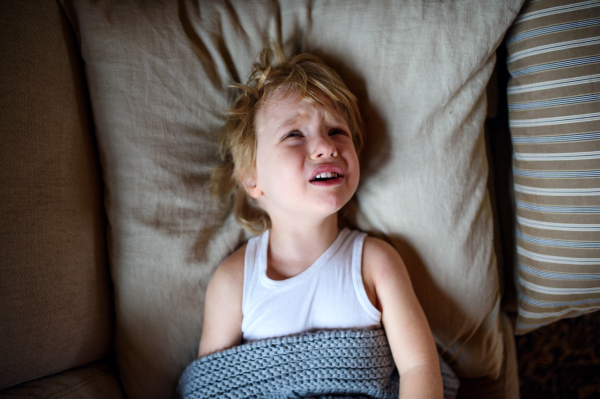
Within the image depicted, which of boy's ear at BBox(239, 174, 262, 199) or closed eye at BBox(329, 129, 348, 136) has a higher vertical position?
closed eye at BBox(329, 129, 348, 136)

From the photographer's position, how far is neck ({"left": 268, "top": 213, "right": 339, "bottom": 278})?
92cm

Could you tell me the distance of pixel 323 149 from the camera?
76 cm

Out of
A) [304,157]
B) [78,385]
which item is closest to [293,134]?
[304,157]

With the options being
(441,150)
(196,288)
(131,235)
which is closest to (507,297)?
(441,150)

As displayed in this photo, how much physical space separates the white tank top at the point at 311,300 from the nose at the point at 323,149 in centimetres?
28

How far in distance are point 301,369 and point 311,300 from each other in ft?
0.53

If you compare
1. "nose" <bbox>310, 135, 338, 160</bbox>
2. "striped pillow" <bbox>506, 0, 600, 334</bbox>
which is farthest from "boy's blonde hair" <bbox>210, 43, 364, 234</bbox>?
"striped pillow" <bbox>506, 0, 600, 334</bbox>

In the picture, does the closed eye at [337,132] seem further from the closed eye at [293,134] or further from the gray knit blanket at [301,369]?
the gray knit blanket at [301,369]

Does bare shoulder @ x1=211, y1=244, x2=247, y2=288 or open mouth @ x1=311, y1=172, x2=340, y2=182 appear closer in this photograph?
open mouth @ x1=311, y1=172, x2=340, y2=182

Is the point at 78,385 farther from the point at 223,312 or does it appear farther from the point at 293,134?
the point at 293,134

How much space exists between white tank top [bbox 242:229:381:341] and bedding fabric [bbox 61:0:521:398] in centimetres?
14

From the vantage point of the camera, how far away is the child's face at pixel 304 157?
0.76 meters

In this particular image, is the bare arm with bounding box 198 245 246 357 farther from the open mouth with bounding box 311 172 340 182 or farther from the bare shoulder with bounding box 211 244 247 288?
the open mouth with bounding box 311 172 340 182

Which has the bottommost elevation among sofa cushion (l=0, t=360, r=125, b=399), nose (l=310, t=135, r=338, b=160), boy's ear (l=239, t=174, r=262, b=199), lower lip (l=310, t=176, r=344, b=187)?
sofa cushion (l=0, t=360, r=125, b=399)
